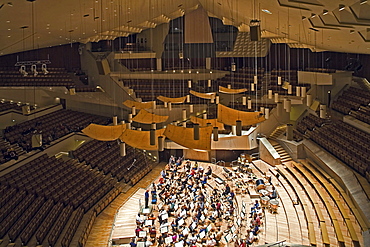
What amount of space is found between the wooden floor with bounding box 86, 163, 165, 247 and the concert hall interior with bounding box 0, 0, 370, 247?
0.23 ft

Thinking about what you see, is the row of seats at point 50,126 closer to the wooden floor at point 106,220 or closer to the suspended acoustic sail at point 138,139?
the wooden floor at point 106,220

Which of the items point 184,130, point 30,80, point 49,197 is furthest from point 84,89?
point 184,130

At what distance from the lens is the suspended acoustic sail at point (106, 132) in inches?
397

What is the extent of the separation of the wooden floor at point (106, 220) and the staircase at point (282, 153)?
641 centimetres

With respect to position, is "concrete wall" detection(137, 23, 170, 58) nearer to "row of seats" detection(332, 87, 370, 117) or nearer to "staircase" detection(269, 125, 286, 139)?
"staircase" detection(269, 125, 286, 139)

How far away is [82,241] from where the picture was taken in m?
11.7

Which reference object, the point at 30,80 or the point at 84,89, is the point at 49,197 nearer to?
the point at 84,89

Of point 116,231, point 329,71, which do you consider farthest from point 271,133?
point 116,231

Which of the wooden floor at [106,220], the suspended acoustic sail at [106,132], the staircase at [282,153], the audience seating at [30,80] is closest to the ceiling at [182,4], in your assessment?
the suspended acoustic sail at [106,132]

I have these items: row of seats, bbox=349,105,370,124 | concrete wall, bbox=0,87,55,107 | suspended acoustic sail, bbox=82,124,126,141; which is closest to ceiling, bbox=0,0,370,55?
suspended acoustic sail, bbox=82,124,126,141

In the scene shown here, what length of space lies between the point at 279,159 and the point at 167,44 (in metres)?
12.3

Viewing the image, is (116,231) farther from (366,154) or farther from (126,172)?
(366,154)

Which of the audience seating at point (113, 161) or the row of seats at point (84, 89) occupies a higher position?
the row of seats at point (84, 89)

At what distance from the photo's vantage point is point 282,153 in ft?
62.8
